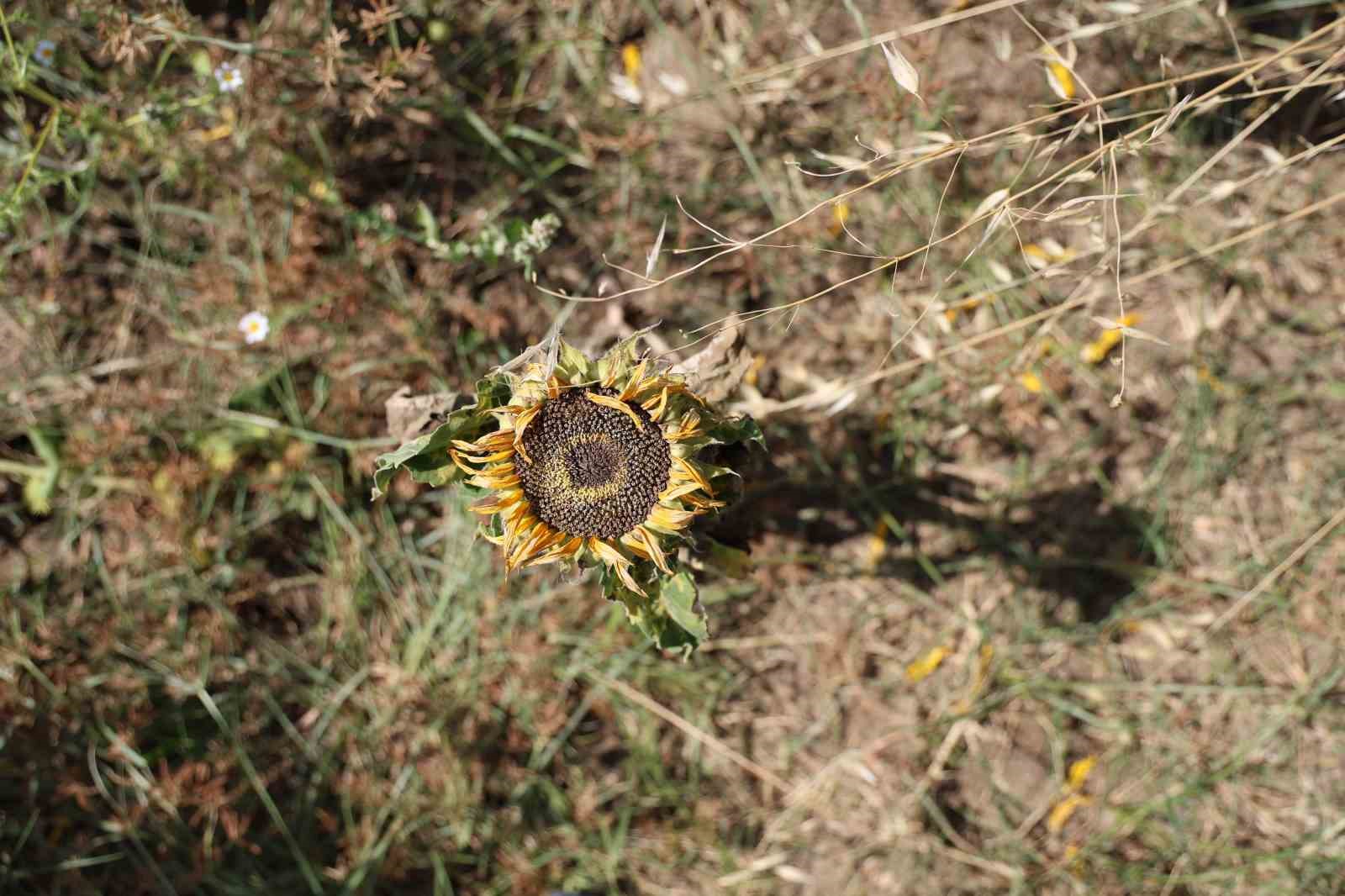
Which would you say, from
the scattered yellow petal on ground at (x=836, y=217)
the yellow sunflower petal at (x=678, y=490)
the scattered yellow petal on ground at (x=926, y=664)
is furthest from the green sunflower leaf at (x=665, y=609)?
the scattered yellow petal on ground at (x=836, y=217)

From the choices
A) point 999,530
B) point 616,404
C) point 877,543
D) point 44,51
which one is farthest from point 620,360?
point 44,51

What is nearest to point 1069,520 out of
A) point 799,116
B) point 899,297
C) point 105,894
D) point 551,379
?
point 899,297

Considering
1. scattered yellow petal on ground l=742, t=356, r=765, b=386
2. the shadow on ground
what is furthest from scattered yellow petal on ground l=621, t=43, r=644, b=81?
the shadow on ground

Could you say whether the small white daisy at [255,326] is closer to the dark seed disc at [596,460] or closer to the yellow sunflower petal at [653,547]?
the dark seed disc at [596,460]

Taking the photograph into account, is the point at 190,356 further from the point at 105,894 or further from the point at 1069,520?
the point at 1069,520

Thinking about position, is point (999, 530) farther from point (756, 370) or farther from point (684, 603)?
point (684, 603)

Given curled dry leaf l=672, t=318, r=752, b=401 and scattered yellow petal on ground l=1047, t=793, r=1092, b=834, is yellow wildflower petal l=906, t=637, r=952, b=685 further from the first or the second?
curled dry leaf l=672, t=318, r=752, b=401
